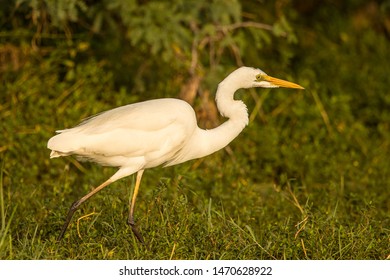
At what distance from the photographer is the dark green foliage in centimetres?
488

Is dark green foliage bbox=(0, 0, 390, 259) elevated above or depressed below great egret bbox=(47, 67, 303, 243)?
below

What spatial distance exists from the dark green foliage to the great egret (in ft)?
0.68

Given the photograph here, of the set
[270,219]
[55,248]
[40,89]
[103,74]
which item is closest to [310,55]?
[103,74]

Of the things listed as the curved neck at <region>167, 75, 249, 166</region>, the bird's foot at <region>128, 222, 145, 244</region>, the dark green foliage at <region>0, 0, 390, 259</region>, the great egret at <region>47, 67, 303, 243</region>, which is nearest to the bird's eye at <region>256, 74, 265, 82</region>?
the great egret at <region>47, 67, 303, 243</region>

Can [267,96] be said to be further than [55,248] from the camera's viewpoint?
Yes

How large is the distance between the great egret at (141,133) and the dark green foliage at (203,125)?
0.68 ft

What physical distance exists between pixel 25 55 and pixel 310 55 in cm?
312

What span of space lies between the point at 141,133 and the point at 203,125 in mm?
2621

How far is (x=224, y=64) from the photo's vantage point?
324 inches

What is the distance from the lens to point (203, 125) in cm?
764

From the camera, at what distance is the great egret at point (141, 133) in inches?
197

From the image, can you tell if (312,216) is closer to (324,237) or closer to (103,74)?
(324,237)

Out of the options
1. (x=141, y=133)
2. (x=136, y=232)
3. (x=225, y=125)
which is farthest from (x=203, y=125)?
(x=136, y=232)

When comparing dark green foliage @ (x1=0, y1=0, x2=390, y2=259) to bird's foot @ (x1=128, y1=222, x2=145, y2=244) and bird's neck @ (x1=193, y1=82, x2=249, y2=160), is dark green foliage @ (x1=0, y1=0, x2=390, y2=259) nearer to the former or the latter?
bird's foot @ (x1=128, y1=222, x2=145, y2=244)
